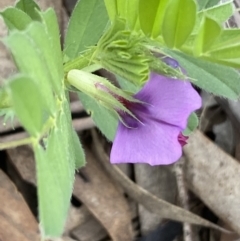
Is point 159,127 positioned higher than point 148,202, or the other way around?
point 159,127

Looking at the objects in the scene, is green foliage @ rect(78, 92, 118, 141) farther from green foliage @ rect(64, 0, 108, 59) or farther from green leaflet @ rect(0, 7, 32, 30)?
Result: green leaflet @ rect(0, 7, 32, 30)

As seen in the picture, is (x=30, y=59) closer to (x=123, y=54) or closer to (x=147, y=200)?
(x=123, y=54)

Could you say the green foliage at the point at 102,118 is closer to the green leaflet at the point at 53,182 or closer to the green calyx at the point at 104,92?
the green calyx at the point at 104,92

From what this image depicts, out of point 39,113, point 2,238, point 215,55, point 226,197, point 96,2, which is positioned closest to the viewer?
point 39,113

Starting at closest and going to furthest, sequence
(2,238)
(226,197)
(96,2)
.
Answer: (96,2) → (2,238) → (226,197)

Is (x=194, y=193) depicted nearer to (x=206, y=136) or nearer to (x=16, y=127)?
(x=206, y=136)

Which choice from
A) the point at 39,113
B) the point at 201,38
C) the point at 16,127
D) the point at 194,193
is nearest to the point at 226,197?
the point at 194,193
